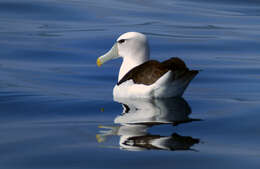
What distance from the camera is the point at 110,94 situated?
37.7ft

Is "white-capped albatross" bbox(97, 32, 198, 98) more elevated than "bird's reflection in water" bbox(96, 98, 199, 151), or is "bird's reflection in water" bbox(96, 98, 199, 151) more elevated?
"white-capped albatross" bbox(97, 32, 198, 98)

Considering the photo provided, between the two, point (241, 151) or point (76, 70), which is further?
point (76, 70)

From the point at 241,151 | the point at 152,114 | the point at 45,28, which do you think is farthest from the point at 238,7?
the point at 241,151

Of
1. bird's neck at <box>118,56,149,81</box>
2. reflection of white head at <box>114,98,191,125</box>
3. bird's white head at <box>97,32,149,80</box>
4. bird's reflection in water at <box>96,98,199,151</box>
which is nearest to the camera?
bird's reflection in water at <box>96,98,199,151</box>

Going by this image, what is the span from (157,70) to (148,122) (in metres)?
1.33

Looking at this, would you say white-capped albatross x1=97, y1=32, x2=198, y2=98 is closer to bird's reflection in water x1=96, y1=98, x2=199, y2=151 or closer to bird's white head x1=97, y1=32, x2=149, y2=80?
bird's white head x1=97, y1=32, x2=149, y2=80

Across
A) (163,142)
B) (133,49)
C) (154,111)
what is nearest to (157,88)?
(154,111)

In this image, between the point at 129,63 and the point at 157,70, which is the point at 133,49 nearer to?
the point at 129,63

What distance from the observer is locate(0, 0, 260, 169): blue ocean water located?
743cm

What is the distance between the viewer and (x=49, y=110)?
392 inches

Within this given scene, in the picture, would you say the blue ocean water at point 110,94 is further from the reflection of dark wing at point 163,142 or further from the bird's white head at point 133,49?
the bird's white head at point 133,49

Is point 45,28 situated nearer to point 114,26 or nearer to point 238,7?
point 114,26

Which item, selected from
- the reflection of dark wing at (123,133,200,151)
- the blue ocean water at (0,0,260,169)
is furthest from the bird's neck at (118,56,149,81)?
the reflection of dark wing at (123,133,200,151)

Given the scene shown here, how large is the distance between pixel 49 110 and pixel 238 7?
657 inches
